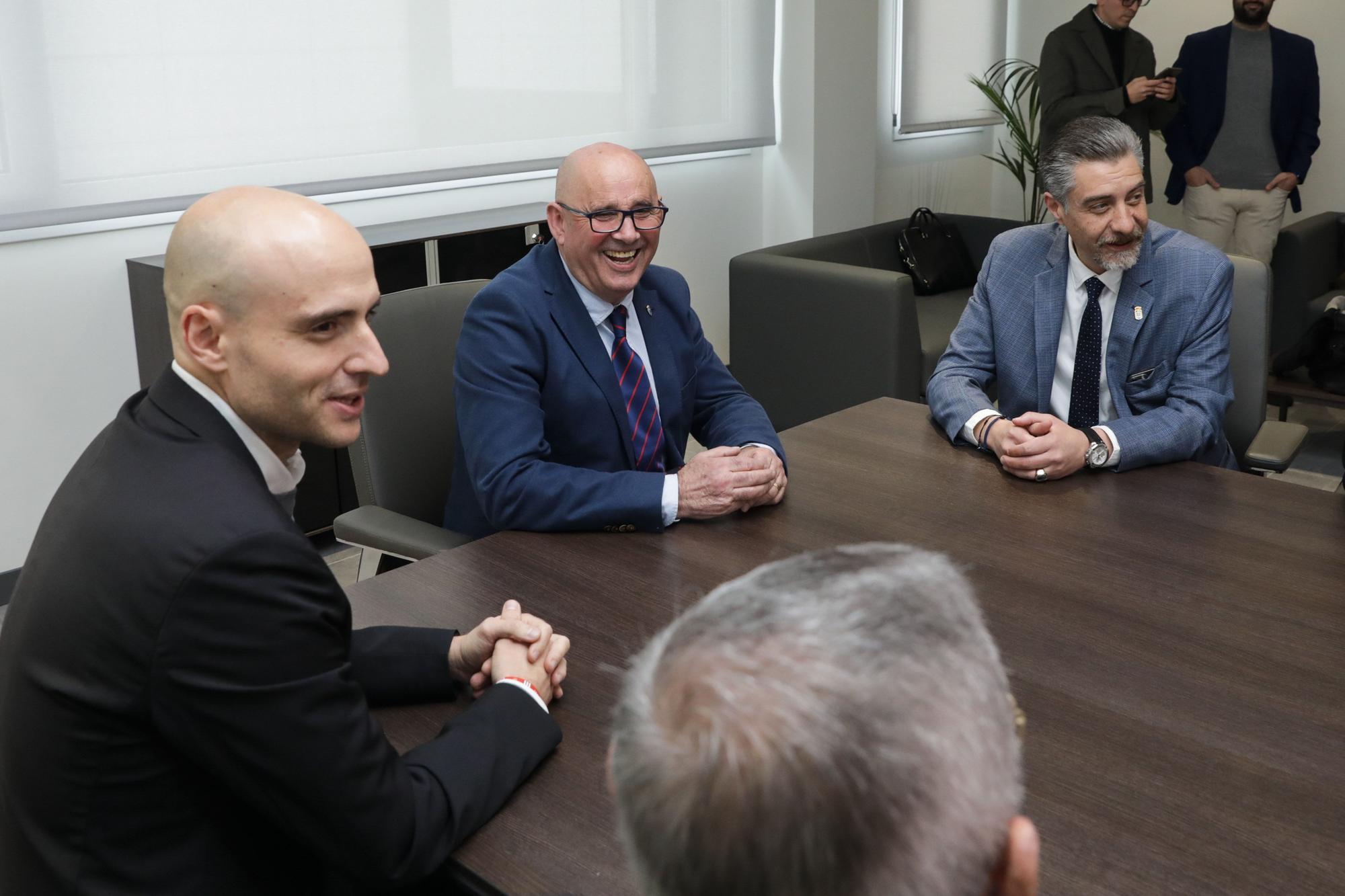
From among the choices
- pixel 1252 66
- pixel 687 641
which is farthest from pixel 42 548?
pixel 1252 66

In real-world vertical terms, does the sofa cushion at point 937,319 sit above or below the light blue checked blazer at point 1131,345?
below

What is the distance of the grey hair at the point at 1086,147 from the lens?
253 centimetres

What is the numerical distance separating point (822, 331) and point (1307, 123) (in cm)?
316

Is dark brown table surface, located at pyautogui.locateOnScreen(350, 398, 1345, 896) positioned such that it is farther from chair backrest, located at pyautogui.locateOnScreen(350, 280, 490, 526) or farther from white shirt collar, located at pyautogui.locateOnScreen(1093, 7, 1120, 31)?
white shirt collar, located at pyautogui.locateOnScreen(1093, 7, 1120, 31)

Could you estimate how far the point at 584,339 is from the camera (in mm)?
2217

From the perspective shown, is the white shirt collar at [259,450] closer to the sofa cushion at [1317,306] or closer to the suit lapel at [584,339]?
the suit lapel at [584,339]

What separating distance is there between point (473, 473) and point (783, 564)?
1.43 meters

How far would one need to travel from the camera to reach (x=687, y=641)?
2.16 feet

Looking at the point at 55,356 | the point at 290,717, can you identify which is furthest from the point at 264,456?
the point at 55,356

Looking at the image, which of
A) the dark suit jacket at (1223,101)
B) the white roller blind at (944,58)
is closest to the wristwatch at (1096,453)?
the dark suit jacket at (1223,101)

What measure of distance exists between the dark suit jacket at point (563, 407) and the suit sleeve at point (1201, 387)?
29.0 inches

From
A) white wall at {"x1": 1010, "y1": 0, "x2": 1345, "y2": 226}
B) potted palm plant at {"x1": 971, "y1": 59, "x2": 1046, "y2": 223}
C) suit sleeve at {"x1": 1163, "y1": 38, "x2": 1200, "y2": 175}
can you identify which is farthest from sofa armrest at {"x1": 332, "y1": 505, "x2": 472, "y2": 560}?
white wall at {"x1": 1010, "y1": 0, "x2": 1345, "y2": 226}

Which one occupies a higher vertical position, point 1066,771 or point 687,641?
point 687,641

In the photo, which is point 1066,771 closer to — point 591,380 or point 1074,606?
point 1074,606
